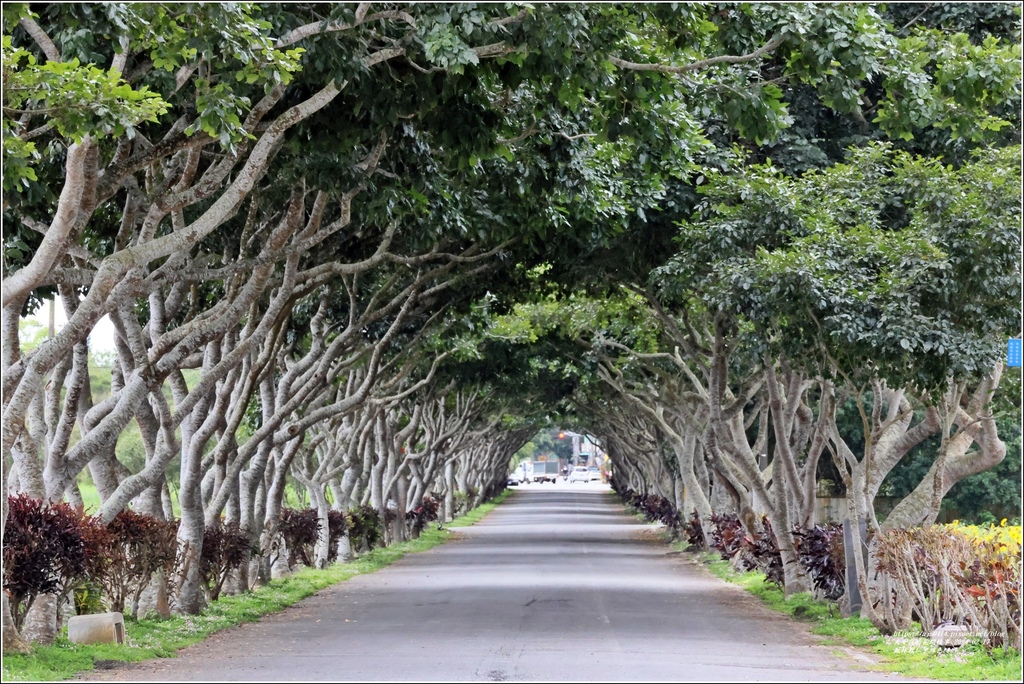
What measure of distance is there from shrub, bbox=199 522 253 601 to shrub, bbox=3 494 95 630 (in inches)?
184

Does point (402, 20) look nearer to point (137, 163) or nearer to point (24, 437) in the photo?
point (137, 163)

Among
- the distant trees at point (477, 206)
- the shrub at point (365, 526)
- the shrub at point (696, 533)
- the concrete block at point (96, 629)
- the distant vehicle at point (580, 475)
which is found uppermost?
the distant trees at point (477, 206)

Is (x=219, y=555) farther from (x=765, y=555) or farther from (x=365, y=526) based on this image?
(x=365, y=526)

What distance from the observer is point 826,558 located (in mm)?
18234

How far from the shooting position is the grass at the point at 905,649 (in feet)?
37.9

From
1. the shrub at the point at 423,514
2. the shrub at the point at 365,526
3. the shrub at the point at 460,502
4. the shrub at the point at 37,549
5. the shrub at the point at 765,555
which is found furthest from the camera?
the shrub at the point at 460,502

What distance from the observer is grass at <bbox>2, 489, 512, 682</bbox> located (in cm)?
1163

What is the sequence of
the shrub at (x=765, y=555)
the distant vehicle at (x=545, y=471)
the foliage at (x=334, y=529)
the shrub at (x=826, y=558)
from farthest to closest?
the distant vehicle at (x=545, y=471) < the foliage at (x=334, y=529) < the shrub at (x=765, y=555) < the shrub at (x=826, y=558)

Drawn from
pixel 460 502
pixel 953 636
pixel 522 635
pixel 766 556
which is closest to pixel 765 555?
pixel 766 556

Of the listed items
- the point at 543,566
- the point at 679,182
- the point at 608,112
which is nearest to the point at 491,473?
the point at 543,566

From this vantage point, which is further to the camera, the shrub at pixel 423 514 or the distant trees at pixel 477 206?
the shrub at pixel 423 514

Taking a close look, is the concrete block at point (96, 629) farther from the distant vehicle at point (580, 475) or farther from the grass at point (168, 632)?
the distant vehicle at point (580, 475)

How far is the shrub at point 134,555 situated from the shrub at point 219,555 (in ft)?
4.55

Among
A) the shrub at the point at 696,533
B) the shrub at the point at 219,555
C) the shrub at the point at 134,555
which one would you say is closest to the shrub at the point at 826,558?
the shrub at the point at 219,555
